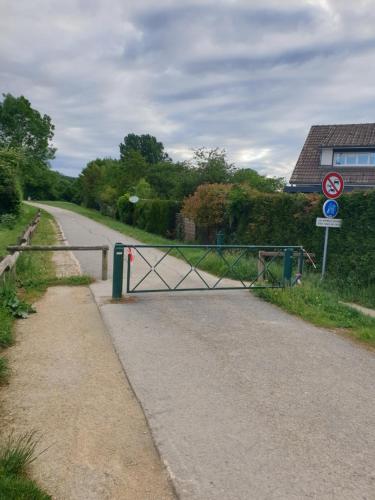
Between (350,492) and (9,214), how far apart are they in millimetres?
24501

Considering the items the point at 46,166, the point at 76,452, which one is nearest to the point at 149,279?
the point at 76,452

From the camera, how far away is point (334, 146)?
26969mm

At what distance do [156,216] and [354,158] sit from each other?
1301 centimetres

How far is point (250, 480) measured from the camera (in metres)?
3.00

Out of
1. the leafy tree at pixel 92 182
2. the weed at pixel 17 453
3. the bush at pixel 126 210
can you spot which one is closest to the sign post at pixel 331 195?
the weed at pixel 17 453

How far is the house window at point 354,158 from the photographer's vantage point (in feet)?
87.5

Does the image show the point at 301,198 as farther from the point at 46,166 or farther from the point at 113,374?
the point at 46,166

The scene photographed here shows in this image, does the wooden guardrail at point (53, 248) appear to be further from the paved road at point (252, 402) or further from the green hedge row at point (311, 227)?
the green hedge row at point (311, 227)

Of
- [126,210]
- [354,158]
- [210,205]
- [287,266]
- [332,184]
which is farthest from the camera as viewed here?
[126,210]

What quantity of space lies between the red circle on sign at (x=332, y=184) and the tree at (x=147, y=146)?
80.5 m

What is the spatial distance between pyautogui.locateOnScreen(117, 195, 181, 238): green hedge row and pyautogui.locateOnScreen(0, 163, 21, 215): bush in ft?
26.4

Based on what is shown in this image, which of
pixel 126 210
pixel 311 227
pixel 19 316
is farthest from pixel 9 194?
pixel 19 316

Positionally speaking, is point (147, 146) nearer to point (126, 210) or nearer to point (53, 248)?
point (126, 210)

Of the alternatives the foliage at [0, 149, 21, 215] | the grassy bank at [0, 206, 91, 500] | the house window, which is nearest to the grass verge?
the grassy bank at [0, 206, 91, 500]
